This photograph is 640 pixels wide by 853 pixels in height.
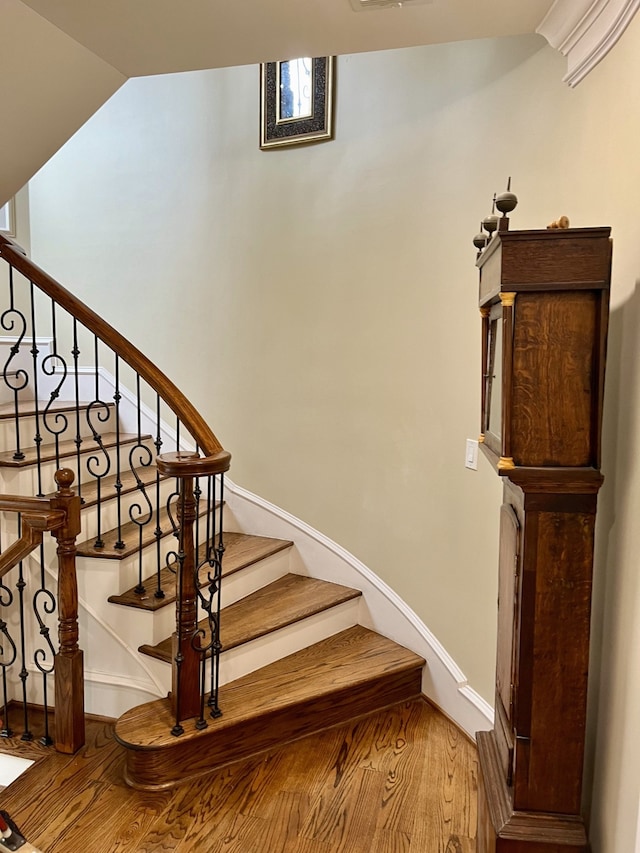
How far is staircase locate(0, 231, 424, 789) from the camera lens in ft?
7.05

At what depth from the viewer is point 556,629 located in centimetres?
129

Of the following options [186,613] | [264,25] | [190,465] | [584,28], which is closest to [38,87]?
[264,25]

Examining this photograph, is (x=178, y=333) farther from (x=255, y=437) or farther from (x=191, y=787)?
(x=191, y=787)

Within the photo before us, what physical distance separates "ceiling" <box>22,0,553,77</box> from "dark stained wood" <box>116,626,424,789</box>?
7.25 ft

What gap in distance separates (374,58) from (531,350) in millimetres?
2079

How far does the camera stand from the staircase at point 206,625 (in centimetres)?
215

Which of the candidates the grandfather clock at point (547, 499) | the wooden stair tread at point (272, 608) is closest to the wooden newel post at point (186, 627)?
the wooden stair tread at point (272, 608)

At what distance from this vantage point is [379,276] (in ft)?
8.92

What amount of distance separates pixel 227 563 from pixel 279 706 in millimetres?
774

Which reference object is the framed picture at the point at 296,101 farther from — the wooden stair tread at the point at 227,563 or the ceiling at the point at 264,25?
the wooden stair tread at the point at 227,563

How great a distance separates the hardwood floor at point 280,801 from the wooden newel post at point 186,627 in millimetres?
286

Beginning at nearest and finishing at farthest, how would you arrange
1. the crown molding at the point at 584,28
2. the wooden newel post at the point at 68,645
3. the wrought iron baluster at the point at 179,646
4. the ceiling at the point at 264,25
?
1. the crown molding at the point at 584,28
2. the ceiling at the point at 264,25
3. the wrought iron baluster at the point at 179,646
4. the wooden newel post at the point at 68,645

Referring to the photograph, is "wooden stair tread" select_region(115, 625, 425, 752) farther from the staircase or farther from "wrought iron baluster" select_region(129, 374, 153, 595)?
"wrought iron baluster" select_region(129, 374, 153, 595)

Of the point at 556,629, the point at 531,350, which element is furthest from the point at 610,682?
the point at 531,350
